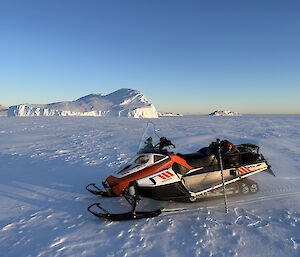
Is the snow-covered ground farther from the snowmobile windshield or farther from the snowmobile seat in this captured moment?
the snowmobile windshield

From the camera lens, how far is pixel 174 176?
4078 millimetres

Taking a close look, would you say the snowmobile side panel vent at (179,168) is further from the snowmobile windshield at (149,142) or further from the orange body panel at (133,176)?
the snowmobile windshield at (149,142)

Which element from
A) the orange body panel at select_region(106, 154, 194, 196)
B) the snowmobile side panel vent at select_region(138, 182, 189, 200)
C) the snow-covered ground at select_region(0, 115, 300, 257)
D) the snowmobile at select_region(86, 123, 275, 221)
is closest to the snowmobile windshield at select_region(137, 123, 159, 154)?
the snowmobile at select_region(86, 123, 275, 221)

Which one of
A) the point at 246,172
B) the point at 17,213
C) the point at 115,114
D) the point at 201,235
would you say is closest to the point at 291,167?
the point at 246,172

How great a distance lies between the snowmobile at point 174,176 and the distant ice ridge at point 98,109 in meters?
112

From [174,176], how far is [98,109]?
424ft

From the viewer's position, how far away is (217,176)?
461 cm

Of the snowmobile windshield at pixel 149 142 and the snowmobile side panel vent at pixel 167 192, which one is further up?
the snowmobile windshield at pixel 149 142

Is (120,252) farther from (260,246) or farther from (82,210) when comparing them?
(260,246)

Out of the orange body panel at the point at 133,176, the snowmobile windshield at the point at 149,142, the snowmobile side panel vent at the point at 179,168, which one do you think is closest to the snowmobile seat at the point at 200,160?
the snowmobile side panel vent at the point at 179,168

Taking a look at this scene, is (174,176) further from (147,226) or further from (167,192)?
(147,226)

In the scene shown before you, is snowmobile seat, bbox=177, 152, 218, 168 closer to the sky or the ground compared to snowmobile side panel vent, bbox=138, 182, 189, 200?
closer to the sky

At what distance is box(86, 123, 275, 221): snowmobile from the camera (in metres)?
3.91

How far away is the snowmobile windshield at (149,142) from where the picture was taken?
4438mm
